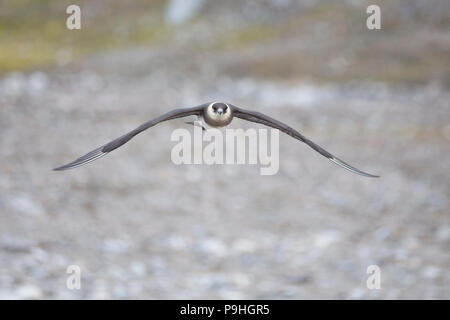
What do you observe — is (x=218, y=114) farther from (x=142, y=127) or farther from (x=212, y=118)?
(x=142, y=127)

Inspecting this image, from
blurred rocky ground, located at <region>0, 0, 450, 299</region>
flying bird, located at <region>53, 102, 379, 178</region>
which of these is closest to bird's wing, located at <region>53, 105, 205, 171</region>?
flying bird, located at <region>53, 102, 379, 178</region>

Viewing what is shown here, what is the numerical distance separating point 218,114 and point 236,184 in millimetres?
13033

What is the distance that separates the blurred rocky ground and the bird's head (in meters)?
6.07

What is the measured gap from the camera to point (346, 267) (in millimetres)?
12180

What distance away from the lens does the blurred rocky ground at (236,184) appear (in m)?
11.4

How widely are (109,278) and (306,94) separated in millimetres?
22328

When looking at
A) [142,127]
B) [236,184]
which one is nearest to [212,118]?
[142,127]

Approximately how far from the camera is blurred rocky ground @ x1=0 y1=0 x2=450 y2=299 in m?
11.4

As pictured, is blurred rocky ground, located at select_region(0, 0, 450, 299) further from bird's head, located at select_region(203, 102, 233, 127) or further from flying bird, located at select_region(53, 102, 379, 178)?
bird's head, located at select_region(203, 102, 233, 127)

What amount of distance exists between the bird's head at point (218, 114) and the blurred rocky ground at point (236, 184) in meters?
6.07

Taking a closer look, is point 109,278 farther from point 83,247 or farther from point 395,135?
point 395,135

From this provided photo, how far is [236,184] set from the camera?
1739 centimetres
